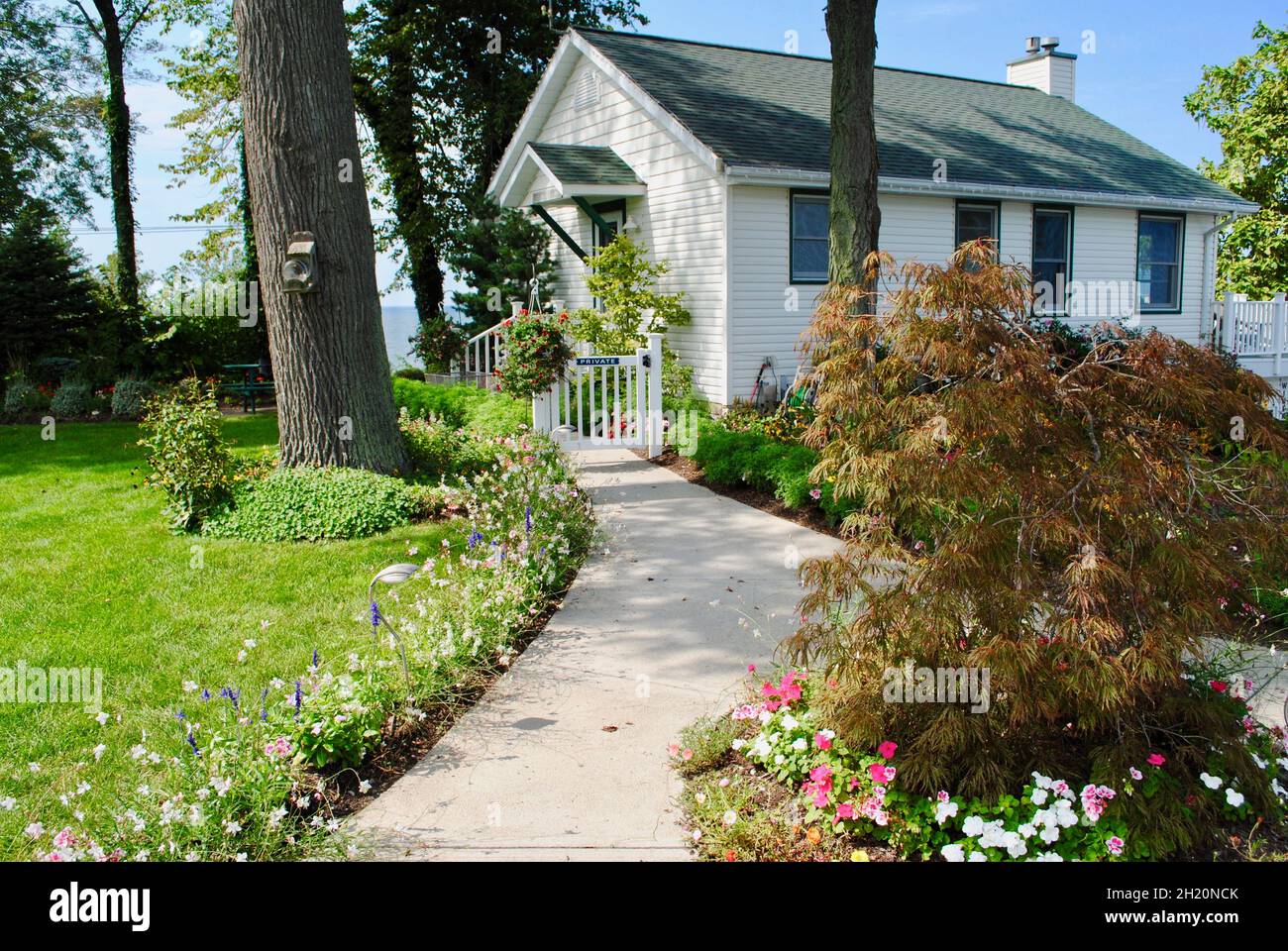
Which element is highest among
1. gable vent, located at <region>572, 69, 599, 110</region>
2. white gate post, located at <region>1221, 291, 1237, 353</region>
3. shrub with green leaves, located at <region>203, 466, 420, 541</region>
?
gable vent, located at <region>572, 69, 599, 110</region>

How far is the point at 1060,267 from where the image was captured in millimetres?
16250

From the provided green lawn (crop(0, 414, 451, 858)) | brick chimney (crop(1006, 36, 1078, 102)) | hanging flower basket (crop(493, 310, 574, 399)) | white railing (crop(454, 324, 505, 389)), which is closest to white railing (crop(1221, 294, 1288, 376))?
brick chimney (crop(1006, 36, 1078, 102))

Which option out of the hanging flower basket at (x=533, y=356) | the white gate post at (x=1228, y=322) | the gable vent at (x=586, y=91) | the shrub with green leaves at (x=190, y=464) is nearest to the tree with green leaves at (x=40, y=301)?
the gable vent at (x=586, y=91)

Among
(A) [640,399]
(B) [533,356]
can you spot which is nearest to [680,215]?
(A) [640,399]

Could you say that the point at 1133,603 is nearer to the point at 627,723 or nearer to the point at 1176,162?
the point at 627,723

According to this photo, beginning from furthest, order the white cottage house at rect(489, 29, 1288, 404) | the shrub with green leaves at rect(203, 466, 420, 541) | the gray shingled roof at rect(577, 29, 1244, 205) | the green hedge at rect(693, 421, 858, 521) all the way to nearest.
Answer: the gray shingled roof at rect(577, 29, 1244, 205)
the white cottage house at rect(489, 29, 1288, 404)
the green hedge at rect(693, 421, 858, 521)
the shrub with green leaves at rect(203, 466, 420, 541)

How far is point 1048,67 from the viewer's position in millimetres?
21266

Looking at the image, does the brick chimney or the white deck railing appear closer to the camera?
the white deck railing

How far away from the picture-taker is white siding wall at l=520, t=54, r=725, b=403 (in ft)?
42.7

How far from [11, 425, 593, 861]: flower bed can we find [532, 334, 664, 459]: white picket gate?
183 inches

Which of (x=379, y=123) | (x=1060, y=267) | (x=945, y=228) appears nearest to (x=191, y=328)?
(x=379, y=123)

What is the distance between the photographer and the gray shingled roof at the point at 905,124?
13.7m

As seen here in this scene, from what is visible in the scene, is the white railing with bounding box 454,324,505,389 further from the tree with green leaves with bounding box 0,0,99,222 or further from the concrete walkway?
the tree with green leaves with bounding box 0,0,99,222

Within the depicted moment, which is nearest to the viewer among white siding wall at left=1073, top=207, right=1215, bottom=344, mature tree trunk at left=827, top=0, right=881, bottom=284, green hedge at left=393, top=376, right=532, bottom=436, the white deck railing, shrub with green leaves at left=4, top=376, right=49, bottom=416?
mature tree trunk at left=827, top=0, right=881, bottom=284
